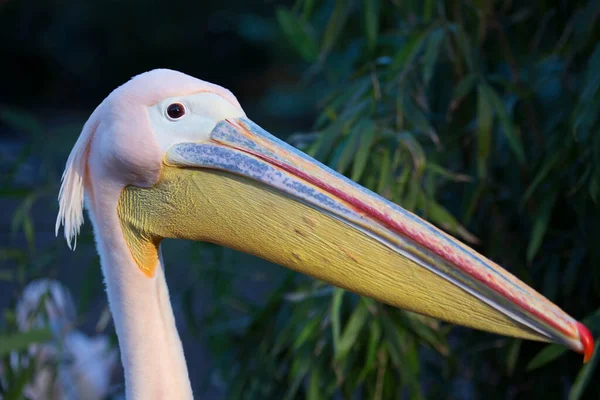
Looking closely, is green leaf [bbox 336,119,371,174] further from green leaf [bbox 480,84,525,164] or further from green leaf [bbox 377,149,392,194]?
green leaf [bbox 480,84,525,164]

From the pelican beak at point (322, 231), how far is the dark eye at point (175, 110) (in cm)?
5

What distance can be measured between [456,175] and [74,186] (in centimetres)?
112

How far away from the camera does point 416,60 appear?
2271mm

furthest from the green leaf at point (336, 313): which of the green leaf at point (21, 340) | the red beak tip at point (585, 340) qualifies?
the red beak tip at point (585, 340)

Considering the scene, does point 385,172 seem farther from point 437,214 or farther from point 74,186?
point 74,186

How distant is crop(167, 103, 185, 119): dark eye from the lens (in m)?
1.43

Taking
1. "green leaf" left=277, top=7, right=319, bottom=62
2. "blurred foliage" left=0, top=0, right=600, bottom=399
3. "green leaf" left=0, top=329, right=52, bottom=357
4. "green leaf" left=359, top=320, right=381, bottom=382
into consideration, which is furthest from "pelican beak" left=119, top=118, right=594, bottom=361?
"green leaf" left=277, top=7, right=319, bottom=62

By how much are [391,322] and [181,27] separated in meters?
8.06

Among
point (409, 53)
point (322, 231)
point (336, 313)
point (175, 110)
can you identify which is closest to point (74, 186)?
point (175, 110)

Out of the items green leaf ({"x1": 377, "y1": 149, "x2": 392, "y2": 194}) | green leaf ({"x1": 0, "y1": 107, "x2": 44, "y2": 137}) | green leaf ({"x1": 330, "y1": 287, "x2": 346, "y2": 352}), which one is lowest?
green leaf ({"x1": 330, "y1": 287, "x2": 346, "y2": 352})

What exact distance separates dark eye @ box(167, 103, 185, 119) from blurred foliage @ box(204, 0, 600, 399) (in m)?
0.66

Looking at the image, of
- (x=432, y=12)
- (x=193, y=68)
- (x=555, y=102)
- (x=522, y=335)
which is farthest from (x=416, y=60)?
(x=193, y=68)

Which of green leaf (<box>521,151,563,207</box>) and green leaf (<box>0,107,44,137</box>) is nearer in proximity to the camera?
green leaf (<box>521,151,563,207</box>)

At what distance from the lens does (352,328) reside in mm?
2053
